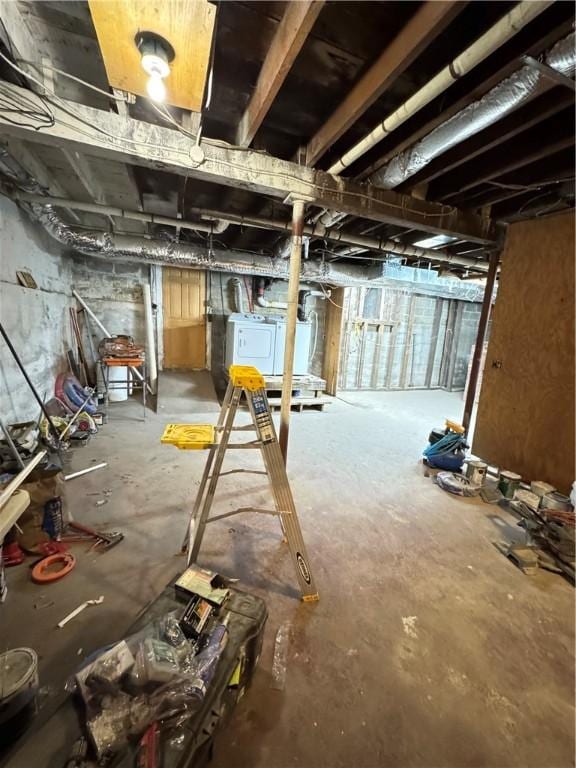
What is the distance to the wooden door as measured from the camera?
534 centimetres

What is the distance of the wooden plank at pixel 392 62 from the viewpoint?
109cm

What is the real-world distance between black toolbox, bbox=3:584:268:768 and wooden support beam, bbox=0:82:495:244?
2200mm

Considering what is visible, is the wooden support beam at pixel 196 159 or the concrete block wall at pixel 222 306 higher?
the wooden support beam at pixel 196 159

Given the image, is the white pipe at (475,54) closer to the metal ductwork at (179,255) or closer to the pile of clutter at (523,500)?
the pile of clutter at (523,500)

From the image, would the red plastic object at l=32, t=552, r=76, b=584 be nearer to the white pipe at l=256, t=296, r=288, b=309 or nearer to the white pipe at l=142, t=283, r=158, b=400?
the white pipe at l=142, t=283, r=158, b=400

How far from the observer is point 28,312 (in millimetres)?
3070

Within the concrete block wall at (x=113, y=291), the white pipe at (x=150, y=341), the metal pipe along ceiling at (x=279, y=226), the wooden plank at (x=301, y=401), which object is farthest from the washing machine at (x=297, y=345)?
the concrete block wall at (x=113, y=291)

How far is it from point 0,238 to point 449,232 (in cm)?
384

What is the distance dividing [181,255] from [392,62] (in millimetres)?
3416

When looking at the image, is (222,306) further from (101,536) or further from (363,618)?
(363,618)

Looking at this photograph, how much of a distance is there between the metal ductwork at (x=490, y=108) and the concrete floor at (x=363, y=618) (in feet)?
7.86

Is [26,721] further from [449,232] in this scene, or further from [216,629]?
[449,232]

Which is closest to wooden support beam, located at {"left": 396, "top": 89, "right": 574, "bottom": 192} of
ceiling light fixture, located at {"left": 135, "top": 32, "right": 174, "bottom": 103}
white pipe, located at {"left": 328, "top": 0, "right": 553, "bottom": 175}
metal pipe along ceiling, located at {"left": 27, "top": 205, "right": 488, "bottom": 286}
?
white pipe, located at {"left": 328, "top": 0, "right": 553, "bottom": 175}

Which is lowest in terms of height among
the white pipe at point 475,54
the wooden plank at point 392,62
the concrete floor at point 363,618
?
the concrete floor at point 363,618
